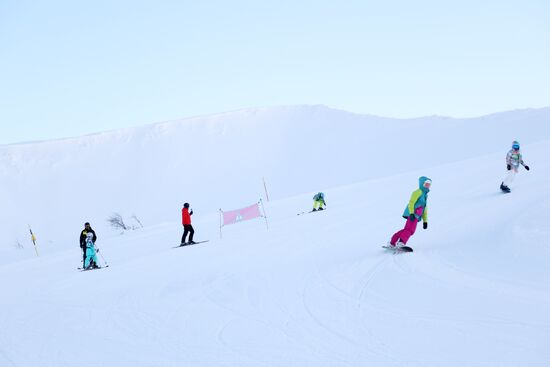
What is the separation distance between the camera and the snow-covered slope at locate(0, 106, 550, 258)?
4791 cm

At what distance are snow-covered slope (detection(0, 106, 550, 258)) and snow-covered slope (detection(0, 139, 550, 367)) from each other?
103 ft

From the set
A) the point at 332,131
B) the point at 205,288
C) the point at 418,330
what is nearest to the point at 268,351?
the point at 418,330

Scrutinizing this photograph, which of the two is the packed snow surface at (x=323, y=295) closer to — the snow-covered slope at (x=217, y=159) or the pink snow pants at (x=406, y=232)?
the pink snow pants at (x=406, y=232)

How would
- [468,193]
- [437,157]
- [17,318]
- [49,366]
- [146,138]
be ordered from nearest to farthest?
[49,366] → [17,318] → [468,193] → [437,157] → [146,138]

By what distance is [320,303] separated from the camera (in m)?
6.45

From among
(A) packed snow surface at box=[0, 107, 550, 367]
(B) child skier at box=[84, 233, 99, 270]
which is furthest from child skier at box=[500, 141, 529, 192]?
(B) child skier at box=[84, 233, 99, 270]

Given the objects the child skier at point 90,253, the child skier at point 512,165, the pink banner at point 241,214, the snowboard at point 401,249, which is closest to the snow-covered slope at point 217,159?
the pink banner at point 241,214

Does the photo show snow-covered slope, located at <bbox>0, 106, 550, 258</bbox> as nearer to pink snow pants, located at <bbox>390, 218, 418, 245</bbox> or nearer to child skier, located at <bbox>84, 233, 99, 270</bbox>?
child skier, located at <bbox>84, 233, 99, 270</bbox>

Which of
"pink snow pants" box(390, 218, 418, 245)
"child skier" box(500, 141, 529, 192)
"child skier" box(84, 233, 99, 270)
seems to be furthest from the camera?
"child skier" box(84, 233, 99, 270)

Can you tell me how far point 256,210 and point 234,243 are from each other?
19.8ft

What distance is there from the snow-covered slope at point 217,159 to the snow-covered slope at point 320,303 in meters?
31.3

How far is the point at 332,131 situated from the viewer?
2437 inches

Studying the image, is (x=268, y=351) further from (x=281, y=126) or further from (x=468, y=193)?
(x=281, y=126)

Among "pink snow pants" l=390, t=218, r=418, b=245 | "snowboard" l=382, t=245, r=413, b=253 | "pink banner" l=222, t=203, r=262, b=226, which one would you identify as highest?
"pink snow pants" l=390, t=218, r=418, b=245
